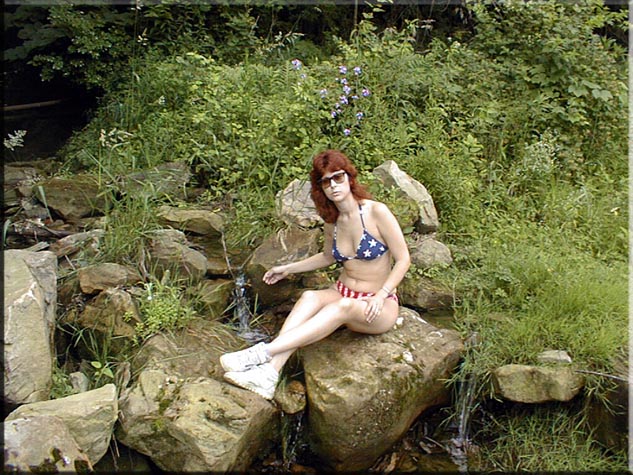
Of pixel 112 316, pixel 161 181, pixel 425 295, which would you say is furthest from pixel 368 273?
pixel 161 181

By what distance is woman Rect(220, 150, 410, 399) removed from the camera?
3410 millimetres

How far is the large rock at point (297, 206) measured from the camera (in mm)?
4637

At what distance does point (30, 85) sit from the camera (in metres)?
8.53

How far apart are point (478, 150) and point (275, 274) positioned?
2506mm

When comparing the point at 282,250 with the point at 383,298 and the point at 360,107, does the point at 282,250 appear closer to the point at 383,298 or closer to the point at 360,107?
the point at 383,298

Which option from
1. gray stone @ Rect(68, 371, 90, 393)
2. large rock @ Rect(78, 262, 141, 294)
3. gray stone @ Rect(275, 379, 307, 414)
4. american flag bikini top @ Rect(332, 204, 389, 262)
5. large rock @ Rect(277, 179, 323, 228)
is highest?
american flag bikini top @ Rect(332, 204, 389, 262)

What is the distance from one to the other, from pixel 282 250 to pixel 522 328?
159cm

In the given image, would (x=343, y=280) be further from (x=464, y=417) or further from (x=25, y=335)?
(x=25, y=335)

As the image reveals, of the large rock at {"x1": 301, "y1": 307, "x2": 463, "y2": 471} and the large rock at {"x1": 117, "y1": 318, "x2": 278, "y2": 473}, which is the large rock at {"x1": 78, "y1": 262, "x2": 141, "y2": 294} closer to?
the large rock at {"x1": 117, "y1": 318, "x2": 278, "y2": 473}

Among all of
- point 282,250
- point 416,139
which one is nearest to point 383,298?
point 282,250

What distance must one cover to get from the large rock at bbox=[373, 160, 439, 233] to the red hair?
125cm

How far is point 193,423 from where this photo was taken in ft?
10.3

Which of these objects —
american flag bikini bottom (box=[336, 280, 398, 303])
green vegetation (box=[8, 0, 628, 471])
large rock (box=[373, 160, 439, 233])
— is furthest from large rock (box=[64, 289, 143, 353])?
large rock (box=[373, 160, 439, 233])

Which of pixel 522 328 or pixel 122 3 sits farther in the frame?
pixel 122 3
